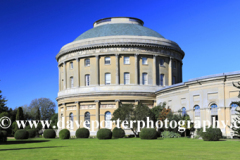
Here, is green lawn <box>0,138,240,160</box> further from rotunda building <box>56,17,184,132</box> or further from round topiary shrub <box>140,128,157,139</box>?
rotunda building <box>56,17,184,132</box>

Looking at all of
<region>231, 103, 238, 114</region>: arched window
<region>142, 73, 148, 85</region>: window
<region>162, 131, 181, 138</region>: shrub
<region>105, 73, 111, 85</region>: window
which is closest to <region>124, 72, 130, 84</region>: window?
<region>142, 73, 148, 85</region>: window

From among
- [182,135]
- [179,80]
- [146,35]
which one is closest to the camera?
[182,135]

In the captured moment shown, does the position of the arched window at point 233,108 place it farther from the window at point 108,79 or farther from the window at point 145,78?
the window at point 108,79

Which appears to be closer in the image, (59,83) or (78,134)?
(78,134)

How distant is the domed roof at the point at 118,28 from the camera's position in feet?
183

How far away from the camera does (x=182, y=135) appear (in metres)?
41.5

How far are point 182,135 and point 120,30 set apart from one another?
22360 millimetres

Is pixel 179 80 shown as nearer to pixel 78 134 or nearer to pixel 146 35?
pixel 146 35

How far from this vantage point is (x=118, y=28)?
56844 mm

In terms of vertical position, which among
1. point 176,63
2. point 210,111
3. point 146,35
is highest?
point 146,35

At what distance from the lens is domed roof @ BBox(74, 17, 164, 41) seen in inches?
2192

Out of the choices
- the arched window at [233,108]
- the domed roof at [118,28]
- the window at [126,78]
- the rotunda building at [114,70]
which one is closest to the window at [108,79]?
the rotunda building at [114,70]

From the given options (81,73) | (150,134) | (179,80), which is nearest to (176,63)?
(179,80)

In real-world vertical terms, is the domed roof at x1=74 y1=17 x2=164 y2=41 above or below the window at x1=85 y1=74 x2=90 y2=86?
above
